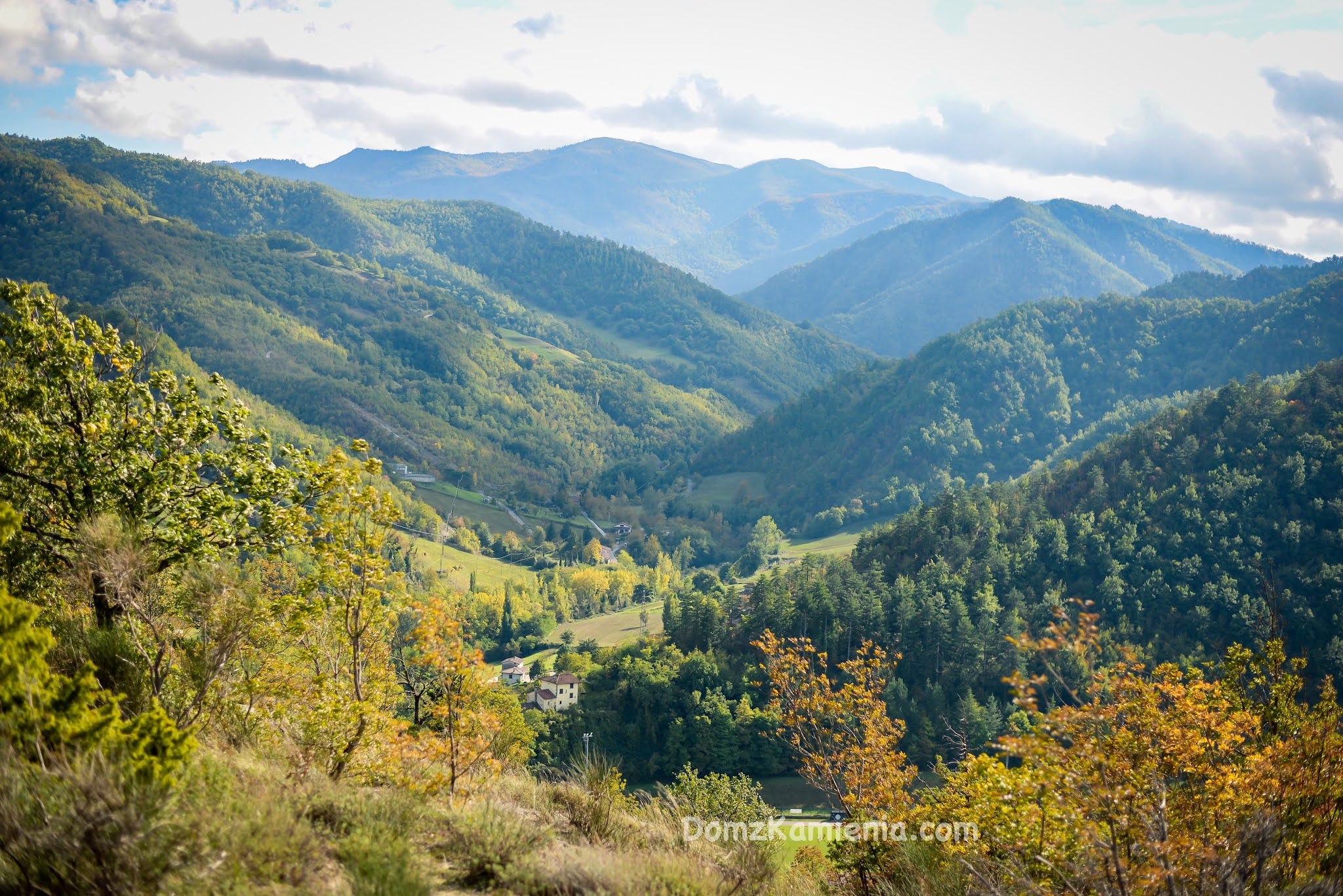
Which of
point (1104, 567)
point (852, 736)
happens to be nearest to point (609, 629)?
point (1104, 567)

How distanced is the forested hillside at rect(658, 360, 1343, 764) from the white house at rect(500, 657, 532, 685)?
20266mm

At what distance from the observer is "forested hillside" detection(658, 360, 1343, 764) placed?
281 ft

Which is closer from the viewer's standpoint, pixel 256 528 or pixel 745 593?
pixel 256 528

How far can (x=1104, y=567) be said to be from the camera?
102312 mm

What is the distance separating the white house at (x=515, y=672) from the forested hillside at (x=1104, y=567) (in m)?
20.3

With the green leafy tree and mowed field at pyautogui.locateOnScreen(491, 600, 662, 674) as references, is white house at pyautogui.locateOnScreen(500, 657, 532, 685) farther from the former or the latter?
the green leafy tree

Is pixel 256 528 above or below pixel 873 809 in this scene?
above

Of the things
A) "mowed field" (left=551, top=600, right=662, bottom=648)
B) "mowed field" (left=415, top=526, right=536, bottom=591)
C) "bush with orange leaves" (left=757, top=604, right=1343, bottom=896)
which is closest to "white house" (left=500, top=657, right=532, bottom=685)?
"mowed field" (left=551, top=600, right=662, bottom=648)

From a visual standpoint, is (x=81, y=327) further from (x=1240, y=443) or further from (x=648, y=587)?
(x=648, y=587)

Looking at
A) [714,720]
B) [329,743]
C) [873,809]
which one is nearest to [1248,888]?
[873,809]

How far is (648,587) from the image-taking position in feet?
529

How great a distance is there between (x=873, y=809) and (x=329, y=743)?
13201mm

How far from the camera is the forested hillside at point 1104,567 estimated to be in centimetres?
8575

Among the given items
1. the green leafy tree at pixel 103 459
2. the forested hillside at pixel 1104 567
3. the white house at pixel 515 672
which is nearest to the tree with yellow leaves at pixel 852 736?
the green leafy tree at pixel 103 459
